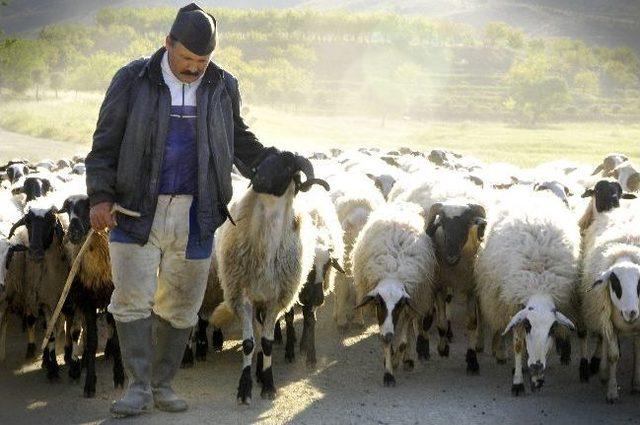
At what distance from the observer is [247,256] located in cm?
724

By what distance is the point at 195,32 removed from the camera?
204 inches

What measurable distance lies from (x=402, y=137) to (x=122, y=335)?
2276 inches

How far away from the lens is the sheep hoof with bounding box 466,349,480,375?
8.25 meters

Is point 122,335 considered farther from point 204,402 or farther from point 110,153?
point 204,402

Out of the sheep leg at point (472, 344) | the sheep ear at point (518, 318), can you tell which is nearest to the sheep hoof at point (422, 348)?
the sheep leg at point (472, 344)

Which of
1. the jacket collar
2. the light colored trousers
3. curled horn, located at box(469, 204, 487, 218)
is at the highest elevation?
the jacket collar

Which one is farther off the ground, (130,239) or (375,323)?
(130,239)

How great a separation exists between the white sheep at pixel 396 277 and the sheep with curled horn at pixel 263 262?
1050 millimetres

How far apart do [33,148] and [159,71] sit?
42614 millimetres

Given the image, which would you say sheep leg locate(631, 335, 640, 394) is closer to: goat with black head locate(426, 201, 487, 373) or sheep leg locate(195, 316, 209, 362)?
goat with black head locate(426, 201, 487, 373)

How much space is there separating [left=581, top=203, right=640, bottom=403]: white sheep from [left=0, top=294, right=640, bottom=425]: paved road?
0.38 m

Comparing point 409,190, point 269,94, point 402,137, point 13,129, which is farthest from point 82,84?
point 409,190

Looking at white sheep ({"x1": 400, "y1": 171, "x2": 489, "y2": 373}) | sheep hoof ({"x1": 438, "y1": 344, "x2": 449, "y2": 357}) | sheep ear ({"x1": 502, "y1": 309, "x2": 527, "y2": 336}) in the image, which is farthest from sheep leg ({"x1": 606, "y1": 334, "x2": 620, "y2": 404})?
sheep hoof ({"x1": 438, "y1": 344, "x2": 449, "y2": 357})

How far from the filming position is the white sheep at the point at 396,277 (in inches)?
313
